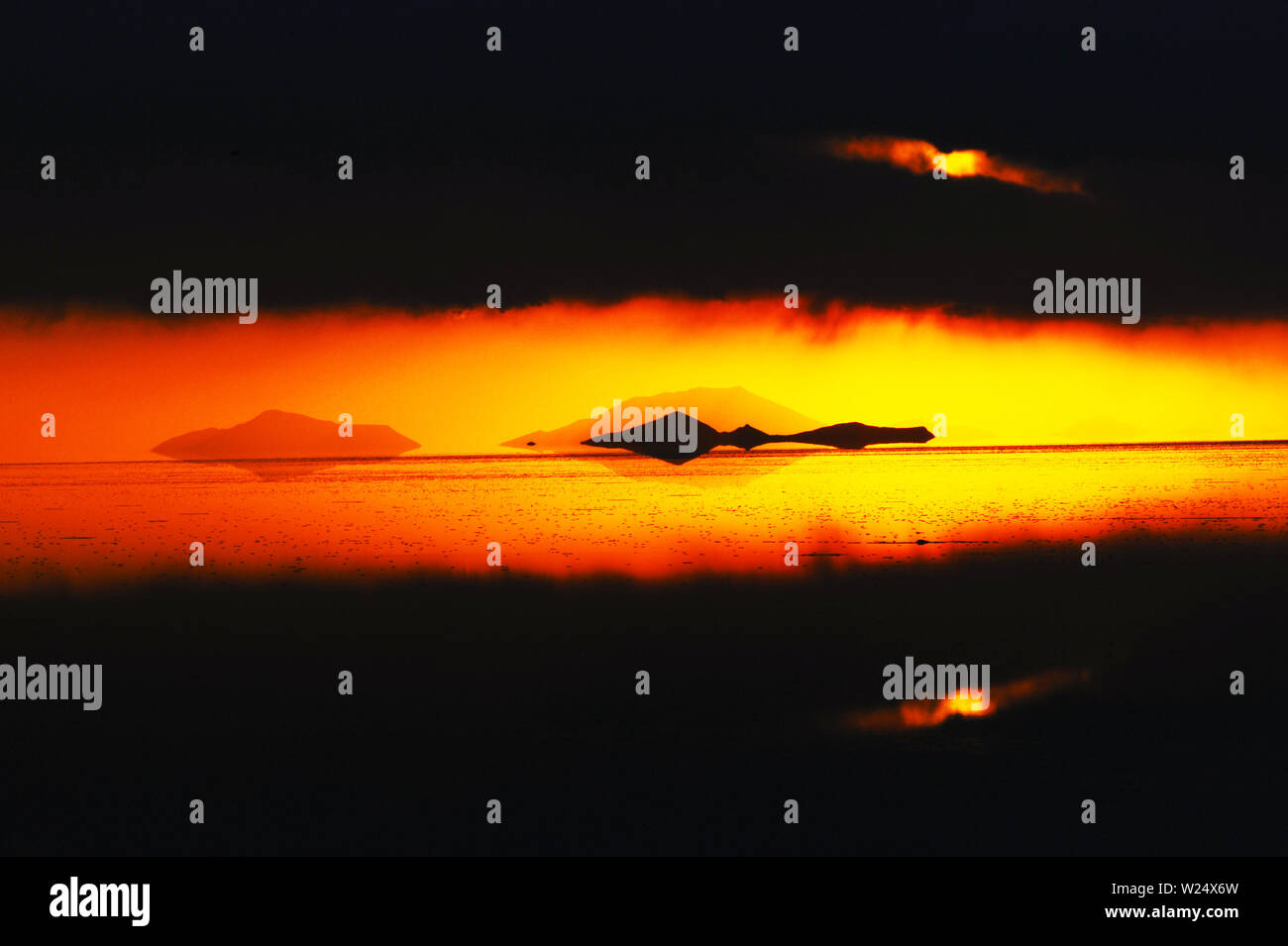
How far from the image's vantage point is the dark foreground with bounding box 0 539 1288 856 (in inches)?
377

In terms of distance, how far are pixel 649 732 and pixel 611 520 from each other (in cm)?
2071

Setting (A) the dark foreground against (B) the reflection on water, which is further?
(B) the reflection on water

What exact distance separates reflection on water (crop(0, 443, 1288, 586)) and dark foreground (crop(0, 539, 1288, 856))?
542cm

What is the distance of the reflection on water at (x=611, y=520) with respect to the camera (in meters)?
23.8

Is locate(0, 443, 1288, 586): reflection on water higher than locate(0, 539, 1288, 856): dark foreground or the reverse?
higher

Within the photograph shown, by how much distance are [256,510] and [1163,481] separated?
120ft

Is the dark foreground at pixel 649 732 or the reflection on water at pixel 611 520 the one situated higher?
the reflection on water at pixel 611 520

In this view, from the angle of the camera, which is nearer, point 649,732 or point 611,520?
point 649,732

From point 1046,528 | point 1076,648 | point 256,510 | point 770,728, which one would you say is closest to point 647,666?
point 770,728

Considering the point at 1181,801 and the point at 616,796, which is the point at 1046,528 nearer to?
the point at 1181,801

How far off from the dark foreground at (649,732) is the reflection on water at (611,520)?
5.42 metres

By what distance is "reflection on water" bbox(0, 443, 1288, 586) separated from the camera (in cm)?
2377

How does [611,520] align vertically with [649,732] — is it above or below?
above

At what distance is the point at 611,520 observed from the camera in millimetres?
32156
